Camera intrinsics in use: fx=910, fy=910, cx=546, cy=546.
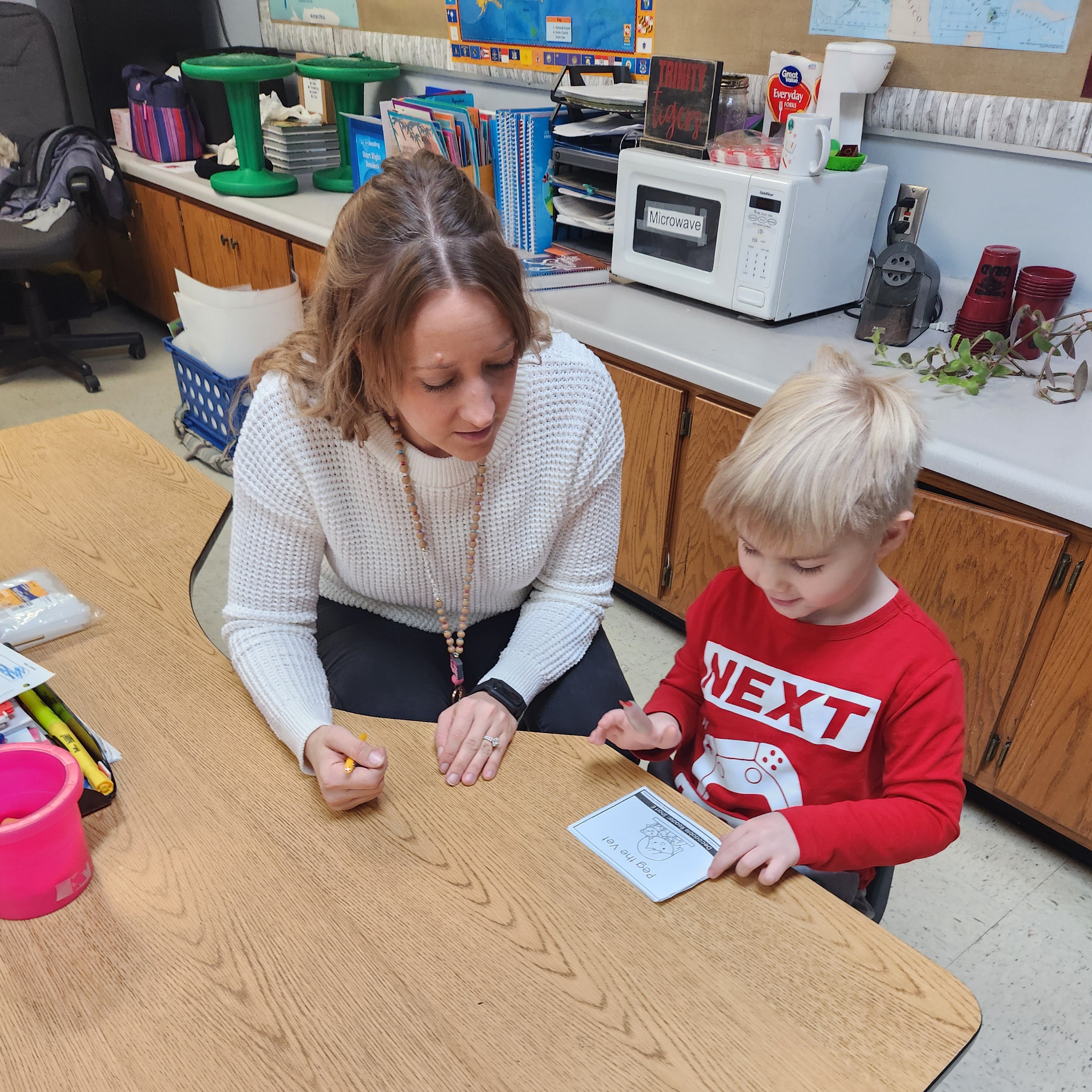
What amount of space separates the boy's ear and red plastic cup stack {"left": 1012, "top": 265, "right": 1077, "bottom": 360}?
1.05 m

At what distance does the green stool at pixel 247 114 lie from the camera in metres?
2.84

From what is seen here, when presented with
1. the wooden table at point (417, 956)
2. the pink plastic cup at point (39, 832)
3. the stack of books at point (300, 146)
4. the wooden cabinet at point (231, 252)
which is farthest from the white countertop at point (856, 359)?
the stack of books at point (300, 146)

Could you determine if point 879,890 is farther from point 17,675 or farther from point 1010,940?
point 17,675

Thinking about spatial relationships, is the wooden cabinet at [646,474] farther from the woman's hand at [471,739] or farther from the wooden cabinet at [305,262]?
the wooden cabinet at [305,262]

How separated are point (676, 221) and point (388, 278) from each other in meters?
1.22

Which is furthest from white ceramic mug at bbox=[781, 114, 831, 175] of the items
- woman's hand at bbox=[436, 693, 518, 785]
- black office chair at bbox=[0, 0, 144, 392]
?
black office chair at bbox=[0, 0, 144, 392]

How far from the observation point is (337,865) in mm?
808

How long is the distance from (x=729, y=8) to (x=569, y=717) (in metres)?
1.80

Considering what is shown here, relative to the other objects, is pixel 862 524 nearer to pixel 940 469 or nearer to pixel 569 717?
pixel 569 717

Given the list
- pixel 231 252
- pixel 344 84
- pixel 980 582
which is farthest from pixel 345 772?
pixel 344 84

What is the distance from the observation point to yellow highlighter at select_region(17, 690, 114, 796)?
84cm

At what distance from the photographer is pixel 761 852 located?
0.80 m

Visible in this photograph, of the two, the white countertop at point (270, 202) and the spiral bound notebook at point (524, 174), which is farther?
the white countertop at point (270, 202)

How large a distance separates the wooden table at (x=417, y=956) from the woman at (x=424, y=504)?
0.23 ft
